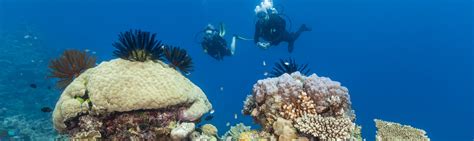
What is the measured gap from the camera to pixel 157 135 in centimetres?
730

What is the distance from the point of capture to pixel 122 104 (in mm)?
6805

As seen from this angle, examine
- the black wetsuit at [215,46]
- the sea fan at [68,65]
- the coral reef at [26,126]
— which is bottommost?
the sea fan at [68,65]

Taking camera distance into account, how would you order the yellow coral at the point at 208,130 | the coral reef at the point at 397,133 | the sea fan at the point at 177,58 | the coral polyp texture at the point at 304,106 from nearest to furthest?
the coral polyp texture at the point at 304,106
the coral reef at the point at 397,133
the yellow coral at the point at 208,130
the sea fan at the point at 177,58

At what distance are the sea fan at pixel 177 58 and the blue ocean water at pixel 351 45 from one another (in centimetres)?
4393

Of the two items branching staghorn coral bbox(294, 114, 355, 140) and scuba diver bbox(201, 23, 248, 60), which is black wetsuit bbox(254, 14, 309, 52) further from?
branching staghorn coral bbox(294, 114, 355, 140)

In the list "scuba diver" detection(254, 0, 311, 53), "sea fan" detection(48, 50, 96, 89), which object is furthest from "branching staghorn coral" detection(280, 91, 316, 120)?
"scuba diver" detection(254, 0, 311, 53)

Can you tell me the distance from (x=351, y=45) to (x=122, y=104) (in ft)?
308

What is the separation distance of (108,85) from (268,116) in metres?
2.87

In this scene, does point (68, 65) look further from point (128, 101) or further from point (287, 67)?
point (287, 67)

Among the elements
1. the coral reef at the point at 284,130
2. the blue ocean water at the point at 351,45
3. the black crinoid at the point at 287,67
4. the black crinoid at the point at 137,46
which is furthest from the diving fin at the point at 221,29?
the blue ocean water at the point at 351,45

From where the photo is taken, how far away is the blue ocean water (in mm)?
73375

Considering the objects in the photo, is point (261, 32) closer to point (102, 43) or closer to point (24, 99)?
point (24, 99)

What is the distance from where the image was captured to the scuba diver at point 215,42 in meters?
16.5

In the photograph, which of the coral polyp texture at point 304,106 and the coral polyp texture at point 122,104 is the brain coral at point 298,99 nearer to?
the coral polyp texture at point 304,106
